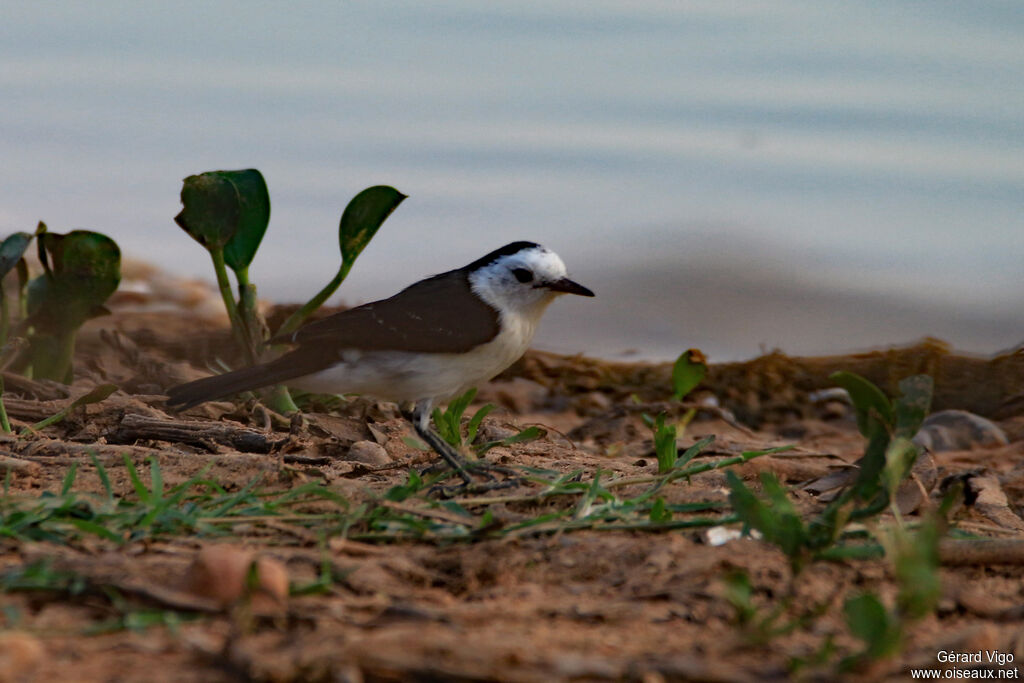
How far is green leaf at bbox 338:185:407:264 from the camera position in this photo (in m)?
6.31

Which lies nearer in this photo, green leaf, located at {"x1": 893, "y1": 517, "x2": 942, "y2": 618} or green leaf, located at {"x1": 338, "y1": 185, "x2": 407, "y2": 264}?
green leaf, located at {"x1": 893, "y1": 517, "x2": 942, "y2": 618}

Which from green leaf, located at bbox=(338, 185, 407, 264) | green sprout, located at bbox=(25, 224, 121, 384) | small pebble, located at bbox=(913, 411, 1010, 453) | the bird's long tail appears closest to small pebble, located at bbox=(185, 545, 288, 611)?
the bird's long tail

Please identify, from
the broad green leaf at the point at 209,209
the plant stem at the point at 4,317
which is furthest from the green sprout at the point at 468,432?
the plant stem at the point at 4,317

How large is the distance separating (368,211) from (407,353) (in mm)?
1345

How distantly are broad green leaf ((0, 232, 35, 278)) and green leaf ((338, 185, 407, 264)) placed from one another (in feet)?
5.65

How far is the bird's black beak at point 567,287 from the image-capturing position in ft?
18.4

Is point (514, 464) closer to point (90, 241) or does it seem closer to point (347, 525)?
point (347, 525)

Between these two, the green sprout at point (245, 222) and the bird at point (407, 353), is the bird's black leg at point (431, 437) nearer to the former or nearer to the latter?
the bird at point (407, 353)

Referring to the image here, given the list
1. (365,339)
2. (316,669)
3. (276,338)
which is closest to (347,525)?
(316,669)

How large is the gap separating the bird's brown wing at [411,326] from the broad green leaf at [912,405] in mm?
2174

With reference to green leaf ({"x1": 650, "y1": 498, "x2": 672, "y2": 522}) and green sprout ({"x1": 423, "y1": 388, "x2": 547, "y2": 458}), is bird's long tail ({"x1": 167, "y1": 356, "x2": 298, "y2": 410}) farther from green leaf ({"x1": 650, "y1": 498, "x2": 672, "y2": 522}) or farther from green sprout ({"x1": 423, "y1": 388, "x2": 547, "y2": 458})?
green leaf ({"x1": 650, "y1": 498, "x2": 672, "y2": 522})

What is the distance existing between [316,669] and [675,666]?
798 mm

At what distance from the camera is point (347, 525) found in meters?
3.64

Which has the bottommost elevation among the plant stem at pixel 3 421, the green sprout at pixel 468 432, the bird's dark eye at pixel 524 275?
the green sprout at pixel 468 432
